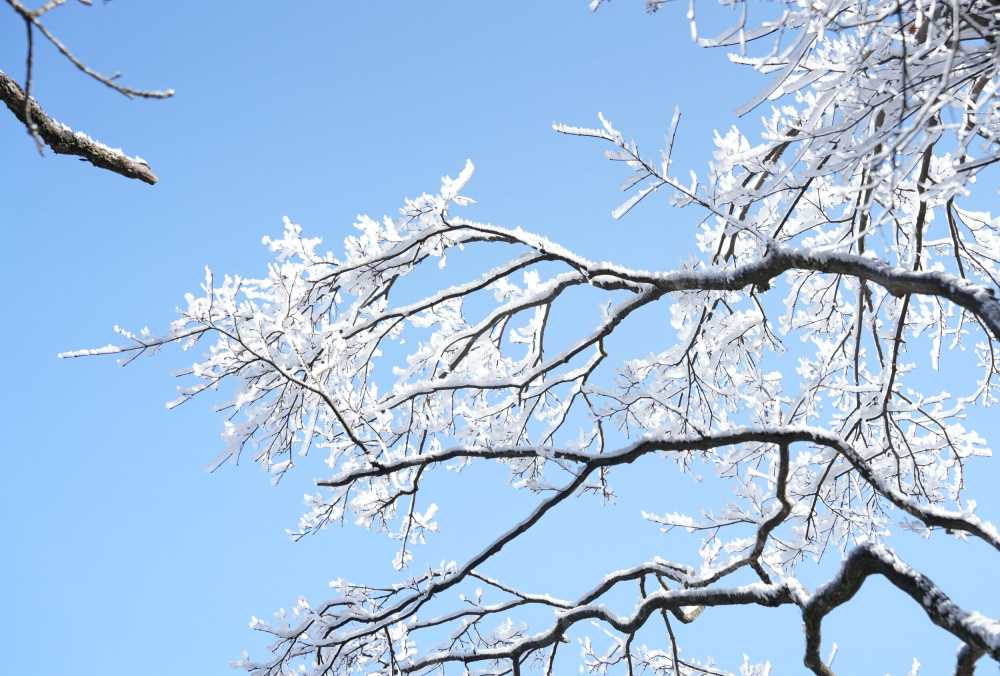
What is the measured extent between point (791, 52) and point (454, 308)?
396 cm

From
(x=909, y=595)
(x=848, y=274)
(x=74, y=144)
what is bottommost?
(x=909, y=595)

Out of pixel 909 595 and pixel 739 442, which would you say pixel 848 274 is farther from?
pixel 909 595

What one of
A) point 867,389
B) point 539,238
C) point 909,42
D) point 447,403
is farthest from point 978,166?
point 447,403

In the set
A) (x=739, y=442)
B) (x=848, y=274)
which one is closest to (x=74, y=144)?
(x=739, y=442)

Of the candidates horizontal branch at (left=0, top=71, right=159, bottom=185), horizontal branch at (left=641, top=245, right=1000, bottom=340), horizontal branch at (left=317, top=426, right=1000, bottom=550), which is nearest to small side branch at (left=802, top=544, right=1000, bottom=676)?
horizontal branch at (left=317, top=426, right=1000, bottom=550)

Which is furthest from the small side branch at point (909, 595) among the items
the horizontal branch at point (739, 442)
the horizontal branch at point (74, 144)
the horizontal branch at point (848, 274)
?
the horizontal branch at point (74, 144)

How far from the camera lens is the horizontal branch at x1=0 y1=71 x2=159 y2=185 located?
9.58 feet

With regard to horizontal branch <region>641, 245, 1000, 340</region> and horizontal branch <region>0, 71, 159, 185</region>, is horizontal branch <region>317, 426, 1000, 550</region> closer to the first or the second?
horizontal branch <region>641, 245, 1000, 340</region>

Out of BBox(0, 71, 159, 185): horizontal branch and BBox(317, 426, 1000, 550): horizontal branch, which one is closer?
BBox(0, 71, 159, 185): horizontal branch

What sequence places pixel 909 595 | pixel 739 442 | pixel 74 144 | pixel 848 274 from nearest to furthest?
pixel 74 144
pixel 909 595
pixel 739 442
pixel 848 274

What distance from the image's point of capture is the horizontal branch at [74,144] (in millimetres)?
2920

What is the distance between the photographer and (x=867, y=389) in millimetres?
5191

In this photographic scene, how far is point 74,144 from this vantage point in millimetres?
2996

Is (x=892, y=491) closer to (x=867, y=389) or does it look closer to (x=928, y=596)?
(x=928, y=596)
